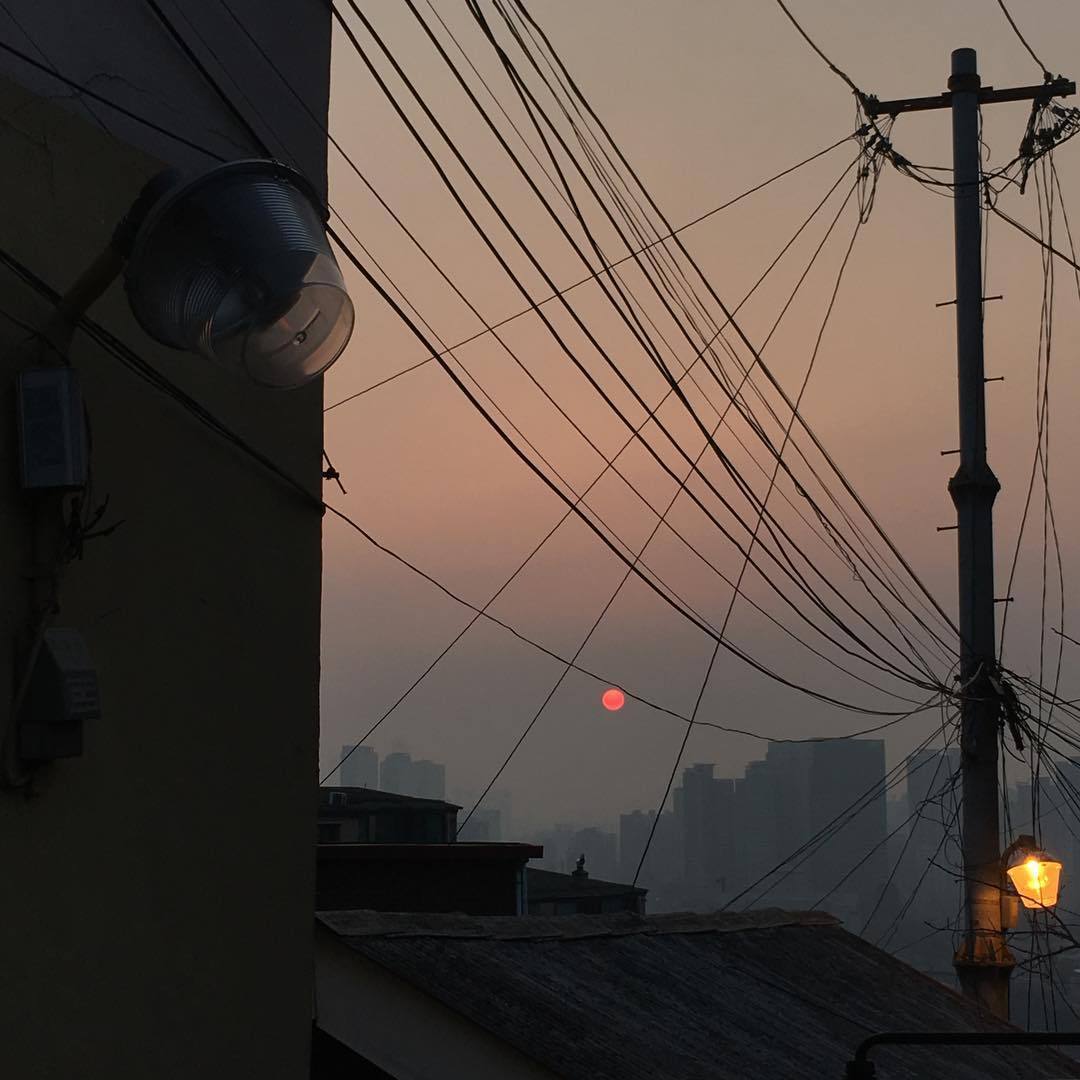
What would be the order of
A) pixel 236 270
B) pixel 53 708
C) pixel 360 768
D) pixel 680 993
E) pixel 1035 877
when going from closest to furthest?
pixel 236 270 → pixel 53 708 → pixel 680 993 → pixel 1035 877 → pixel 360 768

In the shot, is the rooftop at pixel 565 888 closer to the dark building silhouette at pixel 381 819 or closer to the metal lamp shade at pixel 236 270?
the dark building silhouette at pixel 381 819

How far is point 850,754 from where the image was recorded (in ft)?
537

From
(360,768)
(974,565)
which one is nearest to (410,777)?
(360,768)

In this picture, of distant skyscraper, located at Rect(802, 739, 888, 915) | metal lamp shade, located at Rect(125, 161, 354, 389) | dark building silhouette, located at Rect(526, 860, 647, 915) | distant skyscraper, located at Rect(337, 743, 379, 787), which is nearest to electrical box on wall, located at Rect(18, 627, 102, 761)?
metal lamp shade, located at Rect(125, 161, 354, 389)

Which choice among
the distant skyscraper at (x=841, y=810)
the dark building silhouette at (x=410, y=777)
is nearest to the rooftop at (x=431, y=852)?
the dark building silhouette at (x=410, y=777)

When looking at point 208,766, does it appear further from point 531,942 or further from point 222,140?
point 531,942

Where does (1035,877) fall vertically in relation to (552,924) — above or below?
below

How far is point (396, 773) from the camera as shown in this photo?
142 metres

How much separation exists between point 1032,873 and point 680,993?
19.9ft

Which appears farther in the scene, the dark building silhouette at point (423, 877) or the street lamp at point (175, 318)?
the dark building silhouette at point (423, 877)

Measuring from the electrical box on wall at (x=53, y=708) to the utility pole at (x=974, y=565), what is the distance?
33.9ft

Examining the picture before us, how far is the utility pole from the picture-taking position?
12.9 m

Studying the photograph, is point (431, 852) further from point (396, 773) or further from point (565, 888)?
point (396, 773)

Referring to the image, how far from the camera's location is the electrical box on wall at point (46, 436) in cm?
419
